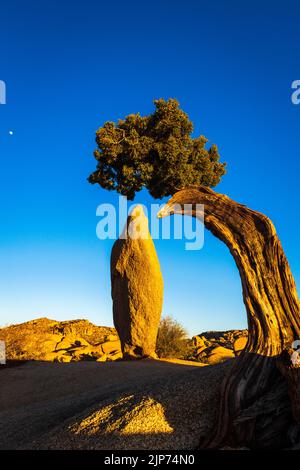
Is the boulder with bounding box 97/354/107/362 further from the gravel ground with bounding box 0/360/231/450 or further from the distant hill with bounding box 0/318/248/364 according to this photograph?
the gravel ground with bounding box 0/360/231/450

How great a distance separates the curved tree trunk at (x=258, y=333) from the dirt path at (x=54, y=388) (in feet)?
9.22

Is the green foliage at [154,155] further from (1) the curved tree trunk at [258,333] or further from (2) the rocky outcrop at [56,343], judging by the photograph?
(2) the rocky outcrop at [56,343]

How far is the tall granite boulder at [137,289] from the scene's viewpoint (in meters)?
20.4

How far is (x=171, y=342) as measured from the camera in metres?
25.8

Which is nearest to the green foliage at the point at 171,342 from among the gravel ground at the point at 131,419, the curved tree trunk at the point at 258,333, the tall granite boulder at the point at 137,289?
the tall granite boulder at the point at 137,289

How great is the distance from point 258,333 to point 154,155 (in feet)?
17.9

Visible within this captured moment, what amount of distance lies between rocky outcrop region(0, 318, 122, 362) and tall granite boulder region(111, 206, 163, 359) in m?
4.80

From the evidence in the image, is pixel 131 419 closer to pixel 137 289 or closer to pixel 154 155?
pixel 154 155

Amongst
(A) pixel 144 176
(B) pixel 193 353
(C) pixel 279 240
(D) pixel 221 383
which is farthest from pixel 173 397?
(B) pixel 193 353

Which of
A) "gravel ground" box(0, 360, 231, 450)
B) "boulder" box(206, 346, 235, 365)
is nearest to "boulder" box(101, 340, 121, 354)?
"boulder" box(206, 346, 235, 365)
